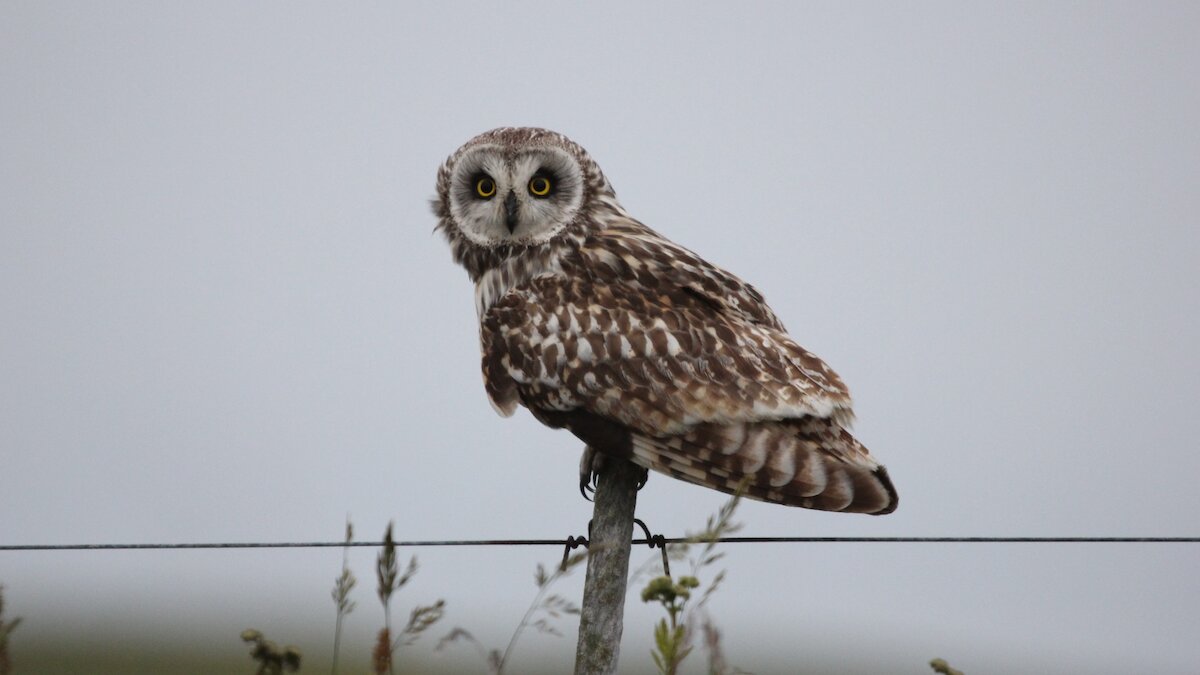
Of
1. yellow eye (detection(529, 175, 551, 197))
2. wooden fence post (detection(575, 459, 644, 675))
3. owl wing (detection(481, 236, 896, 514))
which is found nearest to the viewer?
wooden fence post (detection(575, 459, 644, 675))

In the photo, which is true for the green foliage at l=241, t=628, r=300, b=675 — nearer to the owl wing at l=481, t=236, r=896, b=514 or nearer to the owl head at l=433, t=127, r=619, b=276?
the owl wing at l=481, t=236, r=896, b=514

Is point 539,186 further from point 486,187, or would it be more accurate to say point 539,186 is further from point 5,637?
point 5,637

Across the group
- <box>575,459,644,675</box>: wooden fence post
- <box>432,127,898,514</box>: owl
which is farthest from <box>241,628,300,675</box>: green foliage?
<box>432,127,898,514</box>: owl

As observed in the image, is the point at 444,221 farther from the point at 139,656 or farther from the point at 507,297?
the point at 139,656

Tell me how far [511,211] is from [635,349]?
1331 millimetres

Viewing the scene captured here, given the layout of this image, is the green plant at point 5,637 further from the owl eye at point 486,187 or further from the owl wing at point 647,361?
the owl eye at point 486,187

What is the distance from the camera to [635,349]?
19.3 ft

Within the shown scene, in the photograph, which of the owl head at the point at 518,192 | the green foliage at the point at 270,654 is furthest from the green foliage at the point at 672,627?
the owl head at the point at 518,192

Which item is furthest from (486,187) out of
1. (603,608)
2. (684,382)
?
(603,608)

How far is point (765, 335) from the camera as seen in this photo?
6090 mm

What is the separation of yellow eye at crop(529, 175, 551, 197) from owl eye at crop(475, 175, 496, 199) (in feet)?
0.73

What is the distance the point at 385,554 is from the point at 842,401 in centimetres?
366

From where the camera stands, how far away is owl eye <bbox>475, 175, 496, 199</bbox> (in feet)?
22.7

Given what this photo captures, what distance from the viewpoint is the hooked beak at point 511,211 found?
22.0ft
